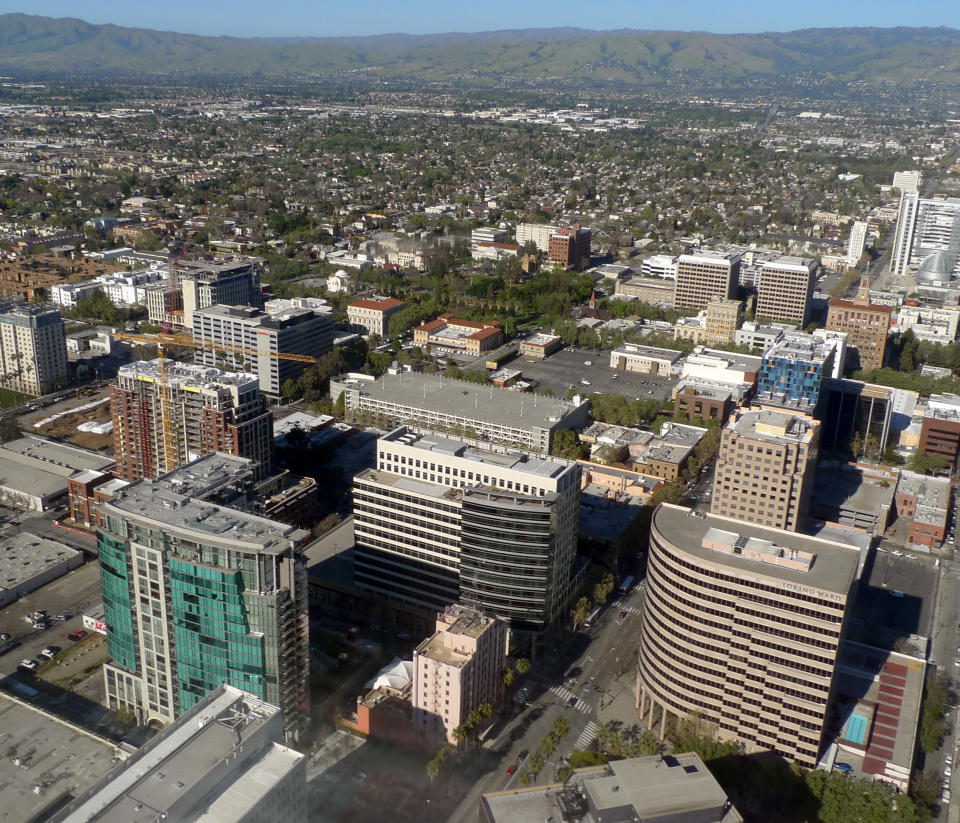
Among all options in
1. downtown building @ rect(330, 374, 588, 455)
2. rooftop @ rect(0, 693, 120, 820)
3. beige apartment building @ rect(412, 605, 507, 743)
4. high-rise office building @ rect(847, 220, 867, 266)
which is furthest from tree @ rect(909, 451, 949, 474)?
high-rise office building @ rect(847, 220, 867, 266)

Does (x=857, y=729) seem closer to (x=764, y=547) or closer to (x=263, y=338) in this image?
(x=764, y=547)

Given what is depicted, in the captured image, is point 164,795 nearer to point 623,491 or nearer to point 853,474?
point 623,491

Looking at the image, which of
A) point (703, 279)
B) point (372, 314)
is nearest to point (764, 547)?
point (372, 314)

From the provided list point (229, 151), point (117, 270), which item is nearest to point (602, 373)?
point (117, 270)

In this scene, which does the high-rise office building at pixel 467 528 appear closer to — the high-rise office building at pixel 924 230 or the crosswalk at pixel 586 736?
the crosswalk at pixel 586 736

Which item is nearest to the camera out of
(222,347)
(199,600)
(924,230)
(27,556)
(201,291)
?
(199,600)
